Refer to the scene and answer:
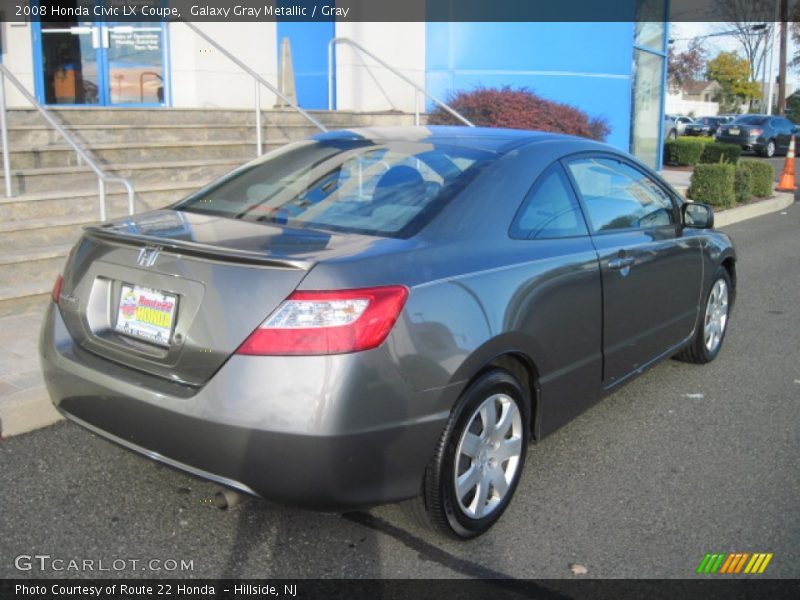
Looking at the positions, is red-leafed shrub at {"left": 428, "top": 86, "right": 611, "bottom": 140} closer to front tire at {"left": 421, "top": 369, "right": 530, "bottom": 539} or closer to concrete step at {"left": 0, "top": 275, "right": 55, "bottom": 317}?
concrete step at {"left": 0, "top": 275, "right": 55, "bottom": 317}

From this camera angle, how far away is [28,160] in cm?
777

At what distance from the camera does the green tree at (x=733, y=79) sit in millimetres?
61844

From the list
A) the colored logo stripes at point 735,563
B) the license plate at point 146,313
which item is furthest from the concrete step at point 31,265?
the colored logo stripes at point 735,563

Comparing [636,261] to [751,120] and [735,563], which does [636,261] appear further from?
[751,120]

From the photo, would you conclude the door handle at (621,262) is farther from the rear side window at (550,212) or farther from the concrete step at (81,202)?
the concrete step at (81,202)

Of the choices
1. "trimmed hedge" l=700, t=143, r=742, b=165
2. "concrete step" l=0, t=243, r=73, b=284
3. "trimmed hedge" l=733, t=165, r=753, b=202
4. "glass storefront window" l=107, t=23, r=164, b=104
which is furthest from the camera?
"trimmed hedge" l=700, t=143, r=742, b=165

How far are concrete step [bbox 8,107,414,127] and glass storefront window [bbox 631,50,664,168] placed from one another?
682cm

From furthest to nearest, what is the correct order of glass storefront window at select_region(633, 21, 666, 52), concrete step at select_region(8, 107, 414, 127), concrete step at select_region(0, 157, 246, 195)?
1. glass storefront window at select_region(633, 21, 666, 52)
2. concrete step at select_region(8, 107, 414, 127)
3. concrete step at select_region(0, 157, 246, 195)

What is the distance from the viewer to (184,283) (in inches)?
114

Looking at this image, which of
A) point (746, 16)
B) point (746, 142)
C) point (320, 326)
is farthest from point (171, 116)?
point (746, 16)

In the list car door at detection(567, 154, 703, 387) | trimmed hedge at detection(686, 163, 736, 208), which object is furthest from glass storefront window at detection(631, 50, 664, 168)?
car door at detection(567, 154, 703, 387)

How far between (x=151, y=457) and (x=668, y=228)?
319 centimetres

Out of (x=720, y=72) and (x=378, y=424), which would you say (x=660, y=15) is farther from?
(x=720, y=72)

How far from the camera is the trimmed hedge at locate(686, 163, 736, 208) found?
43.3ft
